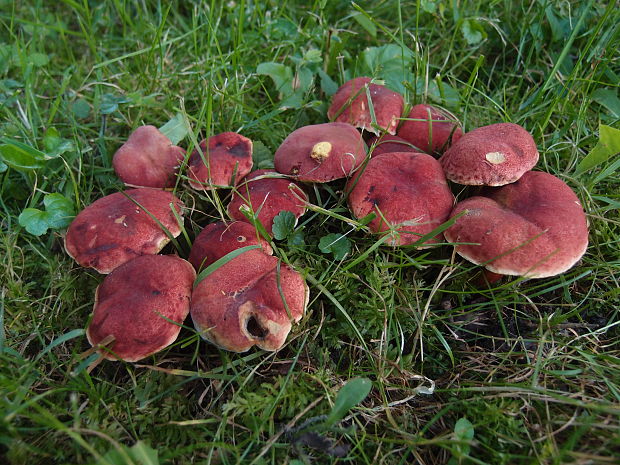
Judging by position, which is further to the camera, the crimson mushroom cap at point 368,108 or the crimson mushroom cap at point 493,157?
the crimson mushroom cap at point 368,108

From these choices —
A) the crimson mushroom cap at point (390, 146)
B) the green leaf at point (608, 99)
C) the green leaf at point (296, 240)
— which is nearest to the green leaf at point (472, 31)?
the green leaf at point (608, 99)

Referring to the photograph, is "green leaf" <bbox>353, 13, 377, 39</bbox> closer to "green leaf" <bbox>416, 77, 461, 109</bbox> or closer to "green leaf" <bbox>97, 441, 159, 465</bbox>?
"green leaf" <bbox>416, 77, 461, 109</bbox>

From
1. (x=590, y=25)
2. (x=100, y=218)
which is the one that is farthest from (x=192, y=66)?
(x=590, y=25)

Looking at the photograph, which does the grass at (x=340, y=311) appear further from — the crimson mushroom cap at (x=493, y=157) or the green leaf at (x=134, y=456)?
the crimson mushroom cap at (x=493, y=157)

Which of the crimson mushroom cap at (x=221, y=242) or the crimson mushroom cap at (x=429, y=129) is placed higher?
the crimson mushroom cap at (x=429, y=129)

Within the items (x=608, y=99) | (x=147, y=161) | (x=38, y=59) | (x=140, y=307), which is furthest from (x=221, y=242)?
(x=608, y=99)

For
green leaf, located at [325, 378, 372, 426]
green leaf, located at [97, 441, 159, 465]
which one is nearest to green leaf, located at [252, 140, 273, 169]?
green leaf, located at [325, 378, 372, 426]

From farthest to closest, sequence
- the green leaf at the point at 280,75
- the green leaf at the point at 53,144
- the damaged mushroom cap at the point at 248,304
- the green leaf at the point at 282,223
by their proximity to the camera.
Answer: the green leaf at the point at 280,75 < the green leaf at the point at 53,144 < the green leaf at the point at 282,223 < the damaged mushroom cap at the point at 248,304

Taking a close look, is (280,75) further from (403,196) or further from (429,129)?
(403,196)
